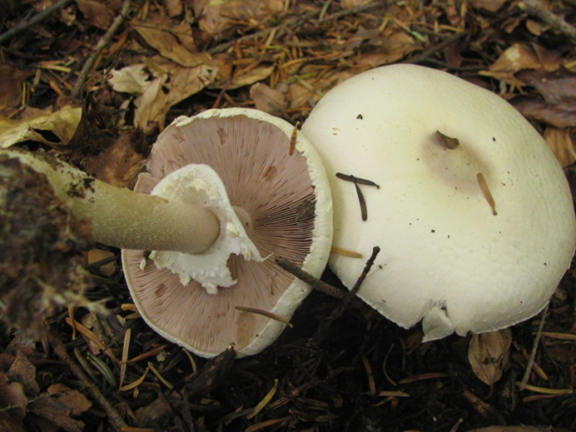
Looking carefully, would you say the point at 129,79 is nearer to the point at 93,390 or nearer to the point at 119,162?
the point at 119,162

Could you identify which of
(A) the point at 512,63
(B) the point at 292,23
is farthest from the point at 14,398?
(A) the point at 512,63

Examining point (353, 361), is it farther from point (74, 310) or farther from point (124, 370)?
point (74, 310)

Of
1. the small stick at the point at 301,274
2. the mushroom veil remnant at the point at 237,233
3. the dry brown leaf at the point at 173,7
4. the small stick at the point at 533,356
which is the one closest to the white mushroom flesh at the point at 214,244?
the mushroom veil remnant at the point at 237,233

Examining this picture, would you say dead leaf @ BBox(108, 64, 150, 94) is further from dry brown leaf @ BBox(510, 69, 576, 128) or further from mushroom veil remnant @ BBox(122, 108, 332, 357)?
dry brown leaf @ BBox(510, 69, 576, 128)

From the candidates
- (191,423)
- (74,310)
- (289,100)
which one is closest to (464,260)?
(191,423)

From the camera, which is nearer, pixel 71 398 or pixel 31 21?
pixel 71 398

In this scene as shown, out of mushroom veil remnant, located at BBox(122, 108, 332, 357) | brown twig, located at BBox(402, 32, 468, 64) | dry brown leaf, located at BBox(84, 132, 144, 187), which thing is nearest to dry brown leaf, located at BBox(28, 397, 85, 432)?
mushroom veil remnant, located at BBox(122, 108, 332, 357)

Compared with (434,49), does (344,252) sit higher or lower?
lower
